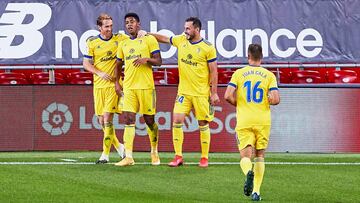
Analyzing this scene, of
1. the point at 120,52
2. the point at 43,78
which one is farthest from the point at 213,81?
the point at 43,78

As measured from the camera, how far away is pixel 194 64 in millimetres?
14828

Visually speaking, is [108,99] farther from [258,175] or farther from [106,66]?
[258,175]

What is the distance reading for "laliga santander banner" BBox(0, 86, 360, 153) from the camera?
18.4m

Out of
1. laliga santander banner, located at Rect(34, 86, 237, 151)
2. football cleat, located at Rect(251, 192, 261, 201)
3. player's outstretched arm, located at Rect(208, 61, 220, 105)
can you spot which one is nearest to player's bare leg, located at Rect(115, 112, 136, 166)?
player's outstretched arm, located at Rect(208, 61, 220, 105)

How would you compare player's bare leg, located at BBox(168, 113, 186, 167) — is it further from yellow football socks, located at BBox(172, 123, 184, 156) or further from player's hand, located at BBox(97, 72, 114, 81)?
player's hand, located at BBox(97, 72, 114, 81)

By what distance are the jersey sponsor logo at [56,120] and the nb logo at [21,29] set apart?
18.7 ft

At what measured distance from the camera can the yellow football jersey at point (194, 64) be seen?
1476 cm

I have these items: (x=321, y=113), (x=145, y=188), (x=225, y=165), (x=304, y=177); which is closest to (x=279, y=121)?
(x=321, y=113)

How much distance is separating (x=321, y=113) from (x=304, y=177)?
16.3 feet

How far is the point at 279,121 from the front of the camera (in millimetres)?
18625

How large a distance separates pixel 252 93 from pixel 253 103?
0.12m

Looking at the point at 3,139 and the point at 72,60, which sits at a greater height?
the point at 72,60

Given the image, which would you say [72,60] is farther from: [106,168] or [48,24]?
[106,168]

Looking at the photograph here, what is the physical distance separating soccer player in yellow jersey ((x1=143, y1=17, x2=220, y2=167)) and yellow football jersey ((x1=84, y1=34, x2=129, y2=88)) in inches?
31.8
